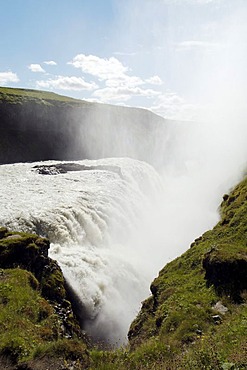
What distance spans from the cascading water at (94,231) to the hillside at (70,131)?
32278 mm

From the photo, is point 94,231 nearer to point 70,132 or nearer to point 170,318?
point 170,318

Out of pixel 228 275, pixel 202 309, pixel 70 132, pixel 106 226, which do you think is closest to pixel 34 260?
pixel 202 309

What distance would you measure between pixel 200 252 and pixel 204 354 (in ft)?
32.4

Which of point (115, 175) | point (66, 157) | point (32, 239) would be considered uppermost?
point (66, 157)

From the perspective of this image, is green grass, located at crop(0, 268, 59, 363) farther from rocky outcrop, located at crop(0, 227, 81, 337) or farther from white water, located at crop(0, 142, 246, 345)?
white water, located at crop(0, 142, 246, 345)

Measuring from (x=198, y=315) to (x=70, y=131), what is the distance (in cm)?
8703

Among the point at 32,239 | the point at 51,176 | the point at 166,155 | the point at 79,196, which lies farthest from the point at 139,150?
the point at 32,239

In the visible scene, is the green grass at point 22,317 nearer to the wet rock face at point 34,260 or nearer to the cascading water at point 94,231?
the wet rock face at point 34,260

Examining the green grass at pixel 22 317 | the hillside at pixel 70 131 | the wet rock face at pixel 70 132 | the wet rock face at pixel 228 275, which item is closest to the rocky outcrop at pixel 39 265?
the green grass at pixel 22 317

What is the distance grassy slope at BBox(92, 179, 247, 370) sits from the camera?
8.96 metres

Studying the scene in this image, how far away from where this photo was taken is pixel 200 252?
18.0 m

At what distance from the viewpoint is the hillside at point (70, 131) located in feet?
274

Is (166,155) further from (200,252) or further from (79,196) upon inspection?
(200,252)

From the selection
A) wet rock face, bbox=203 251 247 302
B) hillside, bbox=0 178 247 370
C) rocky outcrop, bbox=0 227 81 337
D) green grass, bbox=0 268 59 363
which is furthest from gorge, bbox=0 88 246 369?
green grass, bbox=0 268 59 363
